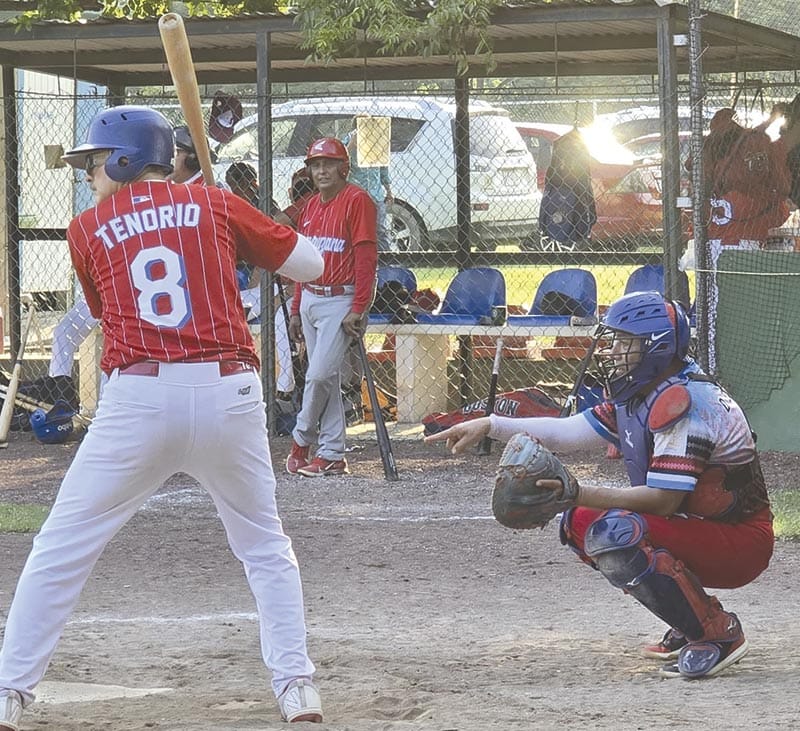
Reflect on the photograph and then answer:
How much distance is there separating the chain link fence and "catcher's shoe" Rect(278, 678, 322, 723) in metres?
5.79

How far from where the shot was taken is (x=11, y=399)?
10320 mm

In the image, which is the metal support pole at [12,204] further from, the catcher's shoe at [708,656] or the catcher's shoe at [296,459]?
the catcher's shoe at [708,656]

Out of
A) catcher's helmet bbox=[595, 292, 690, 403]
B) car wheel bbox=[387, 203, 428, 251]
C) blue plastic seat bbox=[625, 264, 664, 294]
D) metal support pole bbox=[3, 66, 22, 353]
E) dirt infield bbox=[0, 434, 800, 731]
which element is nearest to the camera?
dirt infield bbox=[0, 434, 800, 731]

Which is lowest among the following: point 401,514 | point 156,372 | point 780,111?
point 401,514

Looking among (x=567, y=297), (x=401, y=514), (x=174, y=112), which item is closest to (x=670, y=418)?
(x=401, y=514)

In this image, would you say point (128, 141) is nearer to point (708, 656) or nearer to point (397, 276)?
point (708, 656)

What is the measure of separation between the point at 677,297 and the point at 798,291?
2.60 ft

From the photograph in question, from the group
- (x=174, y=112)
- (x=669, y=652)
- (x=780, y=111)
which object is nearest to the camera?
(x=669, y=652)

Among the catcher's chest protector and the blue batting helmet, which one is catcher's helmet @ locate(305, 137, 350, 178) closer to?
the blue batting helmet

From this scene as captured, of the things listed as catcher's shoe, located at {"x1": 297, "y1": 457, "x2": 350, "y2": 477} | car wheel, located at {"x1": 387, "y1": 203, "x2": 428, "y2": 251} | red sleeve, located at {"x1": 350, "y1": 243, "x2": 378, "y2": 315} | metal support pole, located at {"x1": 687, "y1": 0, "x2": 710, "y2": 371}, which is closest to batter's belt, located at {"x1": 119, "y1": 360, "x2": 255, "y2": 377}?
red sleeve, located at {"x1": 350, "y1": 243, "x2": 378, "y2": 315}

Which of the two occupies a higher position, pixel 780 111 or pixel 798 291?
pixel 780 111

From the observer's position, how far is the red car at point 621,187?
1612 centimetres

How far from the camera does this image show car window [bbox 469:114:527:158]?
15.6 meters

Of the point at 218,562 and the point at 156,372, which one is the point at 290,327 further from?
the point at 156,372
